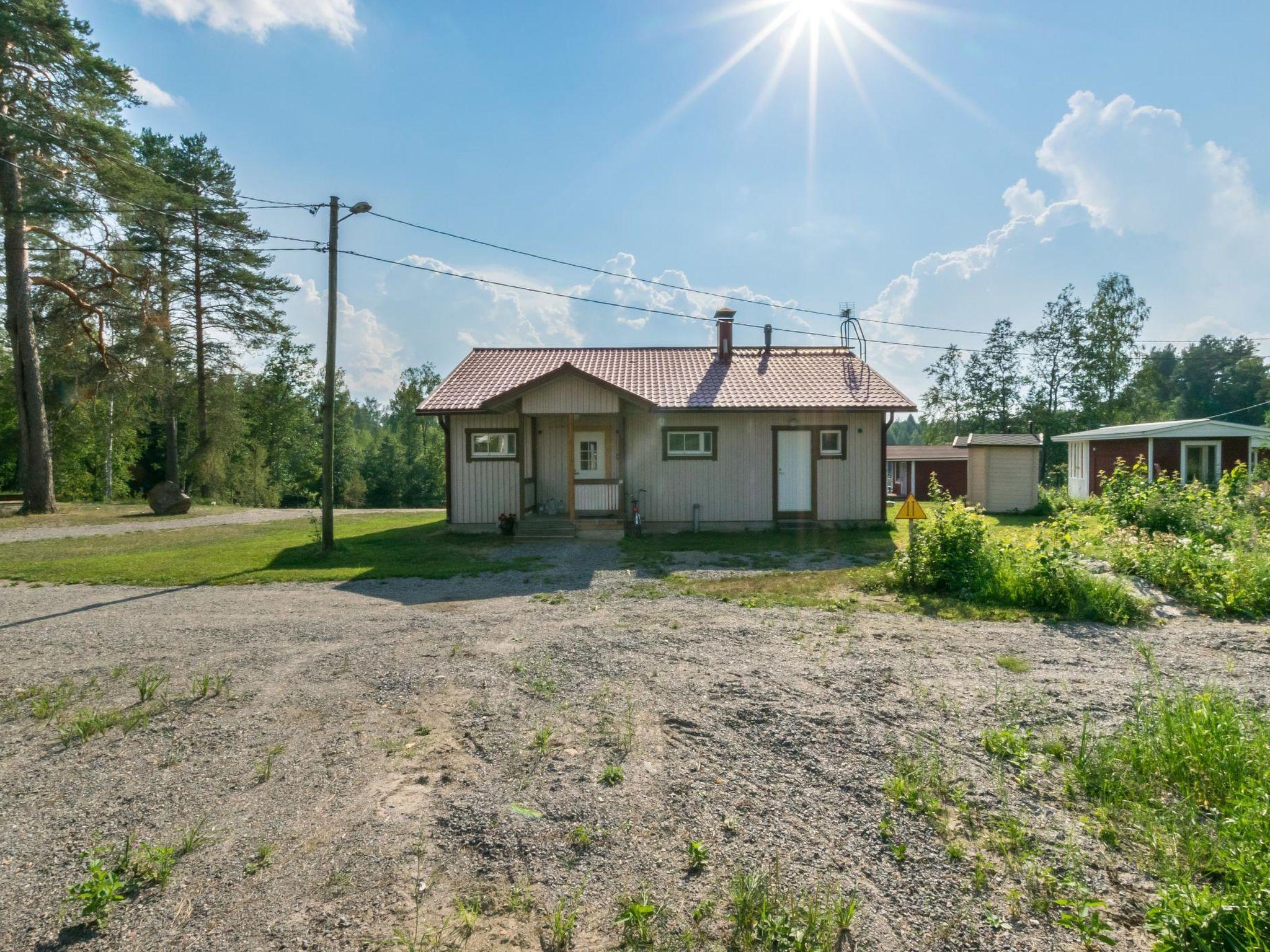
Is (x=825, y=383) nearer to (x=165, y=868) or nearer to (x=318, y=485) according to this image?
(x=165, y=868)

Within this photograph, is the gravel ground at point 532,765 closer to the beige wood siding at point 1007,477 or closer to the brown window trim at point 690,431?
the brown window trim at point 690,431

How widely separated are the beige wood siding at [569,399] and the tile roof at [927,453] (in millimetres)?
20281

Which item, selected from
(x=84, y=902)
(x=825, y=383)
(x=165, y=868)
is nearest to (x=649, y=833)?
(x=165, y=868)

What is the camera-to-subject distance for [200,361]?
26.4 metres

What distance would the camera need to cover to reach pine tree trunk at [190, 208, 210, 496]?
25.4 meters

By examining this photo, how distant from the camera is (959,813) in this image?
10.8 ft

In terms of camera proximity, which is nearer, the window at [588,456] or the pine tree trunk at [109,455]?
the window at [588,456]

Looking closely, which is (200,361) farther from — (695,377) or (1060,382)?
(1060,382)

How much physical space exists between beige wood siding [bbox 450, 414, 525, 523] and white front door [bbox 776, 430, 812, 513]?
6.25 m

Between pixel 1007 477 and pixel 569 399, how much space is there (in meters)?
13.5

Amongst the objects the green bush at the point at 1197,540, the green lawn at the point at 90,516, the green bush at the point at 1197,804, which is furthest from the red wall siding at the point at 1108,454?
the green lawn at the point at 90,516

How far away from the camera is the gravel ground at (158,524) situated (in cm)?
1527

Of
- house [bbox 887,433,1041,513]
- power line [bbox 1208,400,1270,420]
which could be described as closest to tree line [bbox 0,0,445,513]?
house [bbox 887,433,1041,513]

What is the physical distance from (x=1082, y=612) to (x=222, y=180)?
3269 cm
